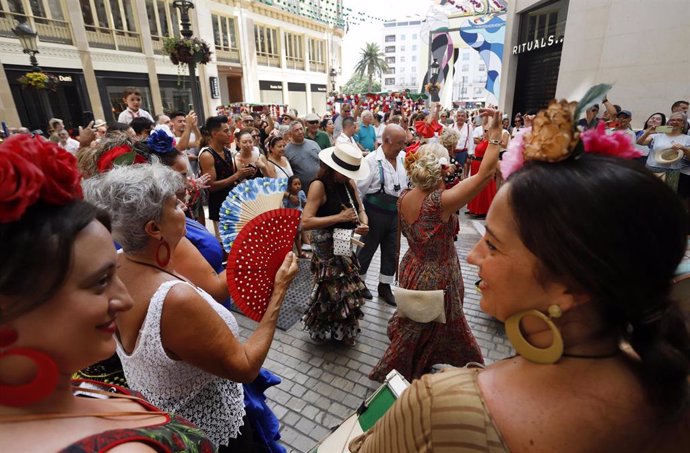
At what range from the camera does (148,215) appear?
1534 millimetres

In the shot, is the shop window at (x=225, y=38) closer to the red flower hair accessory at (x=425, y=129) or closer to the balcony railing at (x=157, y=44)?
the balcony railing at (x=157, y=44)

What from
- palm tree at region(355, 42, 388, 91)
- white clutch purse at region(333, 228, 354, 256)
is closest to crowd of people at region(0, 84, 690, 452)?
white clutch purse at region(333, 228, 354, 256)

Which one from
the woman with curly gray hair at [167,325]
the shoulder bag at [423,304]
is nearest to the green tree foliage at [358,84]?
the shoulder bag at [423,304]

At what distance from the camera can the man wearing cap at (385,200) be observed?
4504 millimetres

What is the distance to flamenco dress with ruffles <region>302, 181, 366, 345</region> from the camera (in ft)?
11.4

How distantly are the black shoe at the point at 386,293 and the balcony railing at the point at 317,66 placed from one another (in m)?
33.0

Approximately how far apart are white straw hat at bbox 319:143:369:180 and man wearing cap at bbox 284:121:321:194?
2580mm

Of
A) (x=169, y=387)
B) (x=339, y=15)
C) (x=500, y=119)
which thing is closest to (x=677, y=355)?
(x=169, y=387)

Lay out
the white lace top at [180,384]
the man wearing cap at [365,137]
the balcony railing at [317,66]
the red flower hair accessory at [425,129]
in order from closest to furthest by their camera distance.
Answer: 1. the white lace top at [180,384]
2. the red flower hair accessory at [425,129]
3. the man wearing cap at [365,137]
4. the balcony railing at [317,66]

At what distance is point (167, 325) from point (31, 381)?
0.58 meters

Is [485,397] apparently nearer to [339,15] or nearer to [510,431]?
[510,431]

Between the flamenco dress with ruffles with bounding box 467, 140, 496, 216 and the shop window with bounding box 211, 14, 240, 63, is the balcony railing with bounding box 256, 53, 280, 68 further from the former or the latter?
the flamenco dress with ruffles with bounding box 467, 140, 496, 216

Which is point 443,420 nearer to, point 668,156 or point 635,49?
point 668,156

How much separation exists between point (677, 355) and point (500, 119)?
201 centimetres
